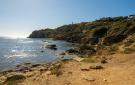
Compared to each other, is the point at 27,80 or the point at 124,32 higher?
the point at 124,32

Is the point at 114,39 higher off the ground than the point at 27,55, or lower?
higher

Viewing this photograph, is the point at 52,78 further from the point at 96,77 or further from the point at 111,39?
the point at 111,39

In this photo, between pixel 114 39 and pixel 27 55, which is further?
pixel 114 39

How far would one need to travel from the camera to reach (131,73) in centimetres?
2452

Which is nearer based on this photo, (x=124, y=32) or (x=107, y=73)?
(x=107, y=73)

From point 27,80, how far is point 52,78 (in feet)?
8.76

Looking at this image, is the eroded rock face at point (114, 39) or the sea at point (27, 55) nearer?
the sea at point (27, 55)

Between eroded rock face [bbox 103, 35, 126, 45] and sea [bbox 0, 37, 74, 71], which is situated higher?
eroded rock face [bbox 103, 35, 126, 45]

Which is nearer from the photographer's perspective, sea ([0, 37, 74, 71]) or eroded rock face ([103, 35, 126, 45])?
sea ([0, 37, 74, 71])

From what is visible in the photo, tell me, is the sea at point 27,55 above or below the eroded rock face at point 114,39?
below

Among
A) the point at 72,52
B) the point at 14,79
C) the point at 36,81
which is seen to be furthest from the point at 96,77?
the point at 72,52

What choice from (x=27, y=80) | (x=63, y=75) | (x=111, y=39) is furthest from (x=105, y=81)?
(x=111, y=39)

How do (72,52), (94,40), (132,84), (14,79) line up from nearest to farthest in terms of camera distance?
(132,84), (14,79), (72,52), (94,40)

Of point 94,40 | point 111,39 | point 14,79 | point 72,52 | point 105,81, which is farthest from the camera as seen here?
point 94,40
